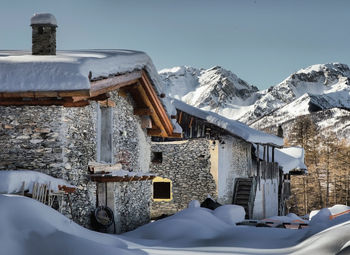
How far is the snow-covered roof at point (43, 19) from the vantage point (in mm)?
10750

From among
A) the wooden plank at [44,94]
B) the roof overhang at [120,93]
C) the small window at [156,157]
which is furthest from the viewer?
the small window at [156,157]

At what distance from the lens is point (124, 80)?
1123 cm

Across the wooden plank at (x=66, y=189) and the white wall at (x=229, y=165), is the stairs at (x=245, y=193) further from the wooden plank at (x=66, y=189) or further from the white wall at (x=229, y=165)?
the wooden plank at (x=66, y=189)

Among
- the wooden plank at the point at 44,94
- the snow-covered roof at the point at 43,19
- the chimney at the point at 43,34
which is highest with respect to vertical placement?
the snow-covered roof at the point at 43,19

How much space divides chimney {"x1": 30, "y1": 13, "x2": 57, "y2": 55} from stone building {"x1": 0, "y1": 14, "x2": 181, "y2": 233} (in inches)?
0.8

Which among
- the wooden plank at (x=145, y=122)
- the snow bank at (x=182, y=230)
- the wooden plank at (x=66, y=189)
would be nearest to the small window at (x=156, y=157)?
the wooden plank at (x=145, y=122)

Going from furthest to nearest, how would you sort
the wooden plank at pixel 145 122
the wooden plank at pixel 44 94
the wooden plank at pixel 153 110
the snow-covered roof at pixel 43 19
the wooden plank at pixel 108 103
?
the wooden plank at pixel 145 122, the wooden plank at pixel 153 110, the wooden plank at pixel 108 103, the snow-covered roof at pixel 43 19, the wooden plank at pixel 44 94

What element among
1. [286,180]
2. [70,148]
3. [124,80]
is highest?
[124,80]

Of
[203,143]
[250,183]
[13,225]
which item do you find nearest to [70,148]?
[13,225]

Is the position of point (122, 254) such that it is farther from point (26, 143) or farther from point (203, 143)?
point (203, 143)

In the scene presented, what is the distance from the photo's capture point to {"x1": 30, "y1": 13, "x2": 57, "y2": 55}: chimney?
10523 millimetres

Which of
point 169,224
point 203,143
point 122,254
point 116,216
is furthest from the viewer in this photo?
point 203,143

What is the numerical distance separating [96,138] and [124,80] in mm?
1367

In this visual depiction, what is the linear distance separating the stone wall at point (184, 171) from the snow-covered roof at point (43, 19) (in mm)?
13672
